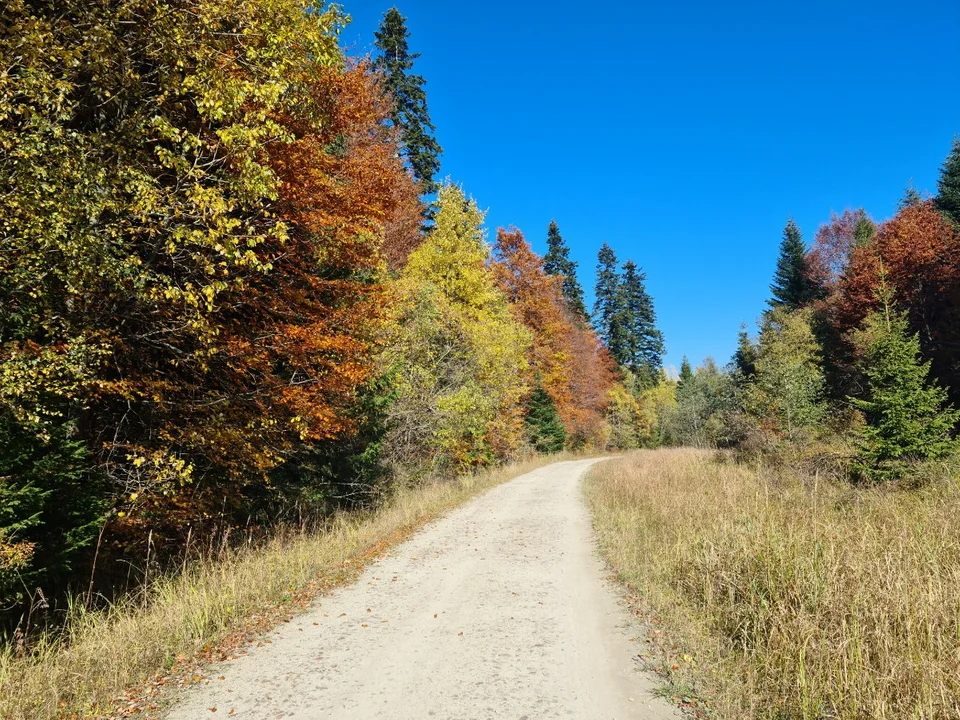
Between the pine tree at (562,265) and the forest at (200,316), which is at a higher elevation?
the pine tree at (562,265)

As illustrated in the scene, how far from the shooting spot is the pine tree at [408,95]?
98.2 ft

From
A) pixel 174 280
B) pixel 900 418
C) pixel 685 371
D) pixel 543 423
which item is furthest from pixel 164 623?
pixel 685 371

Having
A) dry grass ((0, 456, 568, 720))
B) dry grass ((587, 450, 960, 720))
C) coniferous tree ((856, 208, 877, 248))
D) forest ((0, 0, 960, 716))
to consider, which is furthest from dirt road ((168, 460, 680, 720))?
coniferous tree ((856, 208, 877, 248))

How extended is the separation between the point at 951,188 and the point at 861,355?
44.4ft

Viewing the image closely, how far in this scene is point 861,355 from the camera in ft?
86.2

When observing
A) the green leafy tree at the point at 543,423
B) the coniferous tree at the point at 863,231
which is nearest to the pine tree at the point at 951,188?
the coniferous tree at the point at 863,231

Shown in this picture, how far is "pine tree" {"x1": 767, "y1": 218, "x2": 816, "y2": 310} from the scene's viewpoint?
44.4 meters

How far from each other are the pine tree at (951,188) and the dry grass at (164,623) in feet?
125

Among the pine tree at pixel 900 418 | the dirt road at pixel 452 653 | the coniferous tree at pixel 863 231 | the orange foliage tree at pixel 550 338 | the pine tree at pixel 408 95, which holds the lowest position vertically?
the dirt road at pixel 452 653

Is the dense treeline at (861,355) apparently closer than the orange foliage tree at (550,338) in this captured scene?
Yes

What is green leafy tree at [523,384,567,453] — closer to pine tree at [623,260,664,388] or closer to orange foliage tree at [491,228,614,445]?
orange foliage tree at [491,228,614,445]

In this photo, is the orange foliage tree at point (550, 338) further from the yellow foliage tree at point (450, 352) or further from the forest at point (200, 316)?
the forest at point (200, 316)

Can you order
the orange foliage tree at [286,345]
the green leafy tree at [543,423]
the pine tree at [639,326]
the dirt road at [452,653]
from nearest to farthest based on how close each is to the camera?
the dirt road at [452,653] → the orange foliage tree at [286,345] → the green leafy tree at [543,423] → the pine tree at [639,326]

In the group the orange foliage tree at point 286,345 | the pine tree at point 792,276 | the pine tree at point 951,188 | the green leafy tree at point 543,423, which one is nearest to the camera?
the orange foliage tree at point 286,345
